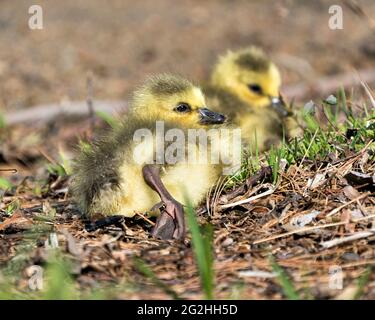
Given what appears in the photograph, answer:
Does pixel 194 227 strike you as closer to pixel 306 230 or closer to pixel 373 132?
pixel 306 230

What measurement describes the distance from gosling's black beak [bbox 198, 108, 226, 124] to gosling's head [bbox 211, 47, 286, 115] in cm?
172

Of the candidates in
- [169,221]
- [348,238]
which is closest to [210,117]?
[169,221]

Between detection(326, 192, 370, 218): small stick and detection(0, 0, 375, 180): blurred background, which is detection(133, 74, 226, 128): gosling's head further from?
detection(0, 0, 375, 180): blurred background

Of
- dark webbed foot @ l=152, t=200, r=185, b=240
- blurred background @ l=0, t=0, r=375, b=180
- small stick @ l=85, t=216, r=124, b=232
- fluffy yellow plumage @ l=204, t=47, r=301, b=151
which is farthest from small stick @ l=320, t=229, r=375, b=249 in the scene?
blurred background @ l=0, t=0, r=375, b=180

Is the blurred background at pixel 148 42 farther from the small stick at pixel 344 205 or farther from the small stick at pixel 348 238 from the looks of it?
the small stick at pixel 348 238

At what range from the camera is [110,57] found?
9.09 meters

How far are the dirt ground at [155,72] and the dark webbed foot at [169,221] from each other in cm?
5

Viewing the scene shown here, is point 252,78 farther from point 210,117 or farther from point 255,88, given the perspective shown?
point 210,117

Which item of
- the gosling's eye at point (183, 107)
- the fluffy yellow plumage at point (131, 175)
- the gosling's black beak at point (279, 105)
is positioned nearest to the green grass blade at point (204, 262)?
the fluffy yellow plumage at point (131, 175)

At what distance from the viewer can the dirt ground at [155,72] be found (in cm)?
315

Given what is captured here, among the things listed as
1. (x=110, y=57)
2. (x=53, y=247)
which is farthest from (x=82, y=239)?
(x=110, y=57)

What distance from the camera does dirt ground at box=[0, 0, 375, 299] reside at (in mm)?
3152

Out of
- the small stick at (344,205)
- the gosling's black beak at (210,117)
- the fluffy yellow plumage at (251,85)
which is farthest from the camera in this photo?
the fluffy yellow plumage at (251,85)
